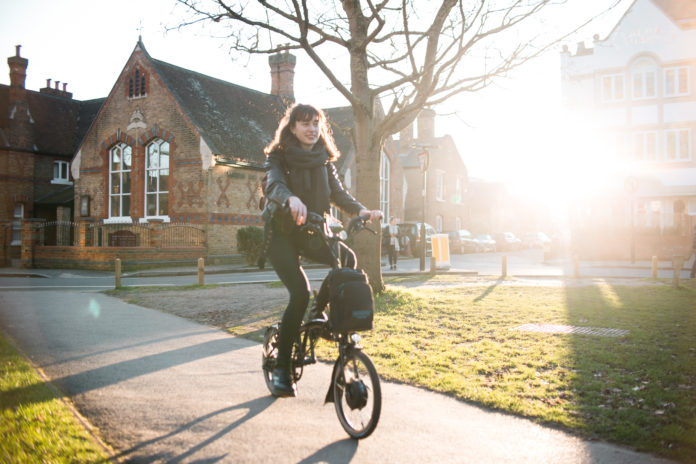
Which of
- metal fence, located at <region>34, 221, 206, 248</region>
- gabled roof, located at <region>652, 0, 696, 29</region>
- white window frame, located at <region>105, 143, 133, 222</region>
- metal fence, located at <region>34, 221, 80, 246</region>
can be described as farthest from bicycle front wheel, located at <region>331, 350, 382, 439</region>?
gabled roof, located at <region>652, 0, 696, 29</region>

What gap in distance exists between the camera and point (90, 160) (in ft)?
95.5

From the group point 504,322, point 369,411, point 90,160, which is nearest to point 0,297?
point 504,322

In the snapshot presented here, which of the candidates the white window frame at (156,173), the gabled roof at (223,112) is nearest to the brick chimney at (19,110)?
the gabled roof at (223,112)

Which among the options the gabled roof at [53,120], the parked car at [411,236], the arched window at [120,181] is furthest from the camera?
the gabled roof at [53,120]

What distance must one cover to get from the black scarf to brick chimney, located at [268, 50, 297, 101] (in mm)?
32556

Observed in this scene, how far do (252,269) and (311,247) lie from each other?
18.1 meters

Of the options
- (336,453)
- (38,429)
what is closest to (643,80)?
(336,453)

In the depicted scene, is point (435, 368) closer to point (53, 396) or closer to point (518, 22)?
point (53, 396)

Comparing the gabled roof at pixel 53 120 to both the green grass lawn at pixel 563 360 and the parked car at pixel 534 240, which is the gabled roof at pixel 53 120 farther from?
the parked car at pixel 534 240

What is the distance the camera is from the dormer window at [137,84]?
1077 inches

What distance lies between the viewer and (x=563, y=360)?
18.7 ft

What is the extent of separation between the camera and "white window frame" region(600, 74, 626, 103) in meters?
32.1

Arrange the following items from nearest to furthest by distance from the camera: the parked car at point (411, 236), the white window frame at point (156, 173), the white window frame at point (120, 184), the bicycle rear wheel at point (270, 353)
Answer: the bicycle rear wheel at point (270, 353)
the white window frame at point (156, 173)
the white window frame at point (120, 184)
the parked car at point (411, 236)

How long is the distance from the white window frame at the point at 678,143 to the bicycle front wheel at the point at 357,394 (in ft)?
108
